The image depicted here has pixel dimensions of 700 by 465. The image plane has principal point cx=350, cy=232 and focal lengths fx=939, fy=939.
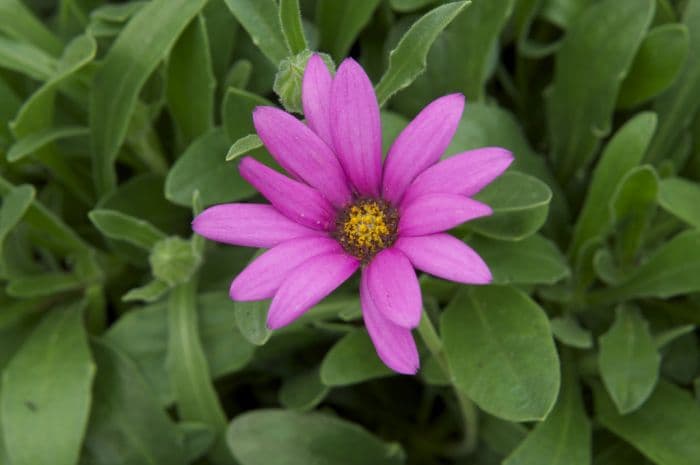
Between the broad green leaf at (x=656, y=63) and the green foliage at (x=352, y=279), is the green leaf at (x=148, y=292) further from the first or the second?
the broad green leaf at (x=656, y=63)

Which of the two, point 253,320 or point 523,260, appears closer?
point 253,320

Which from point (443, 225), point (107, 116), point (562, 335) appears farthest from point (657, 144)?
point (107, 116)

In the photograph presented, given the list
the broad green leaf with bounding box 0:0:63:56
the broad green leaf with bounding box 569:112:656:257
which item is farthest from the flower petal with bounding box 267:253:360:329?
the broad green leaf with bounding box 0:0:63:56

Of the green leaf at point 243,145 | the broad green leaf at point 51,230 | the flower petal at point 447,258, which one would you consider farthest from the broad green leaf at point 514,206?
the broad green leaf at point 51,230

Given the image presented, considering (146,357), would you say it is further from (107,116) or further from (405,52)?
(405,52)

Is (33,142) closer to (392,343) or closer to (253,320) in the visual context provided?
(253,320)

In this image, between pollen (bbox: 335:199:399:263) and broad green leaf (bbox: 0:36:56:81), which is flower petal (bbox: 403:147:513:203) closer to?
pollen (bbox: 335:199:399:263)

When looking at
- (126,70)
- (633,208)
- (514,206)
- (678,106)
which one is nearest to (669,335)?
(633,208)
